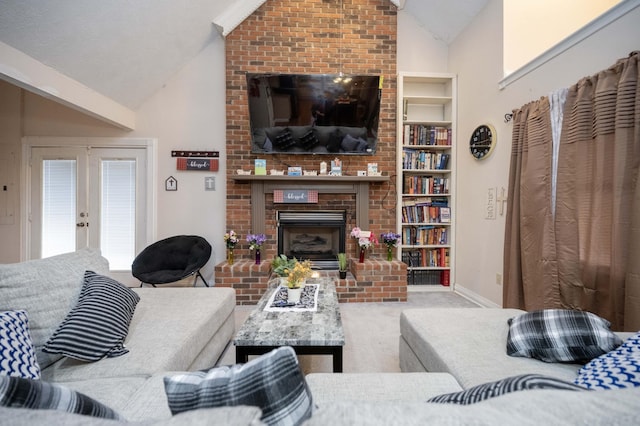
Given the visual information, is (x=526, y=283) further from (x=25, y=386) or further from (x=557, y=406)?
(x=25, y=386)

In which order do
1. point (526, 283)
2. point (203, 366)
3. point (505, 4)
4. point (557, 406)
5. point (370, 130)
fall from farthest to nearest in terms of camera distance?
point (370, 130), point (505, 4), point (526, 283), point (203, 366), point (557, 406)

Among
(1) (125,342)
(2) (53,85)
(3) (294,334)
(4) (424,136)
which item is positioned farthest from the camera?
(4) (424,136)

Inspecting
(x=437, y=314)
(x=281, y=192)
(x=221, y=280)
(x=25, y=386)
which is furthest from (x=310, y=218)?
(x=25, y=386)

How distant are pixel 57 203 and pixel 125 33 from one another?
2.41m

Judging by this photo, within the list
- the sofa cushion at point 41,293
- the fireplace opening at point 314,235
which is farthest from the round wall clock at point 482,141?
the sofa cushion at point 41,293

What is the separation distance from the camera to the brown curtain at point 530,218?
6.62 feet

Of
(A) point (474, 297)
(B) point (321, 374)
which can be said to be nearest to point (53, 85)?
(B) point (321, 374)

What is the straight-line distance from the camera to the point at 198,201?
11.5 ft

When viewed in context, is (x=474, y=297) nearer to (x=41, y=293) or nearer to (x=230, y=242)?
(x=230, y=242)

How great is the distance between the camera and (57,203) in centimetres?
343

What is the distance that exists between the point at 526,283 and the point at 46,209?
5429 mm

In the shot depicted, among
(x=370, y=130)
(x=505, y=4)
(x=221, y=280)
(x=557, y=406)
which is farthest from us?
(x=370, y=130)

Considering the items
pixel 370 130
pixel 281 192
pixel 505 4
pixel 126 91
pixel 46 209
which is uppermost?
pixel 505 4

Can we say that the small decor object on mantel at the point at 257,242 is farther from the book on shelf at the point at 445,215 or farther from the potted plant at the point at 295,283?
the book on shelf at the point at 445,215
